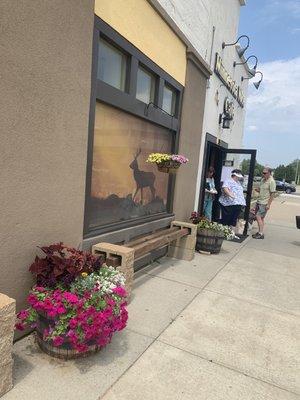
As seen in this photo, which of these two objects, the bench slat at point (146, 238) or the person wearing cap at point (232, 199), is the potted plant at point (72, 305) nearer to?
the bench slat at point (146, 238)

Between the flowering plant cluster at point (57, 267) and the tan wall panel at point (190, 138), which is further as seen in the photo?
the tan wall panel at point (190, 138)

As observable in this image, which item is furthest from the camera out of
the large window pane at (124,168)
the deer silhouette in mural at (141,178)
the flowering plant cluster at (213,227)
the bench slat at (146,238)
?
the flowering plant cluster at (213,227)

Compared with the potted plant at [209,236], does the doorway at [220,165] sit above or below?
above

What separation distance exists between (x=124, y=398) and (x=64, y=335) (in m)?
0.63

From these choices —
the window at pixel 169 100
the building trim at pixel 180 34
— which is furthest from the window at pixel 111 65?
the window at pixel 169 100

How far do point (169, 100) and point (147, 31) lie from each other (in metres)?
1.47

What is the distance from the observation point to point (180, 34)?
585 centimetres

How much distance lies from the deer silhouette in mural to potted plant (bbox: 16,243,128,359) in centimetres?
230

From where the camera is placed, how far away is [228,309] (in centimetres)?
424

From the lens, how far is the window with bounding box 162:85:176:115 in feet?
19.5

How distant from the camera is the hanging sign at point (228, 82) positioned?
840 cm

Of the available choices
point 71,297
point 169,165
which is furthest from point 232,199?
point 71,297

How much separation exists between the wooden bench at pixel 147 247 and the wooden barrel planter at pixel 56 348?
1.01 metres

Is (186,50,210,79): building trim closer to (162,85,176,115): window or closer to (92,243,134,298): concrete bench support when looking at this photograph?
(162,85,176,115): window
